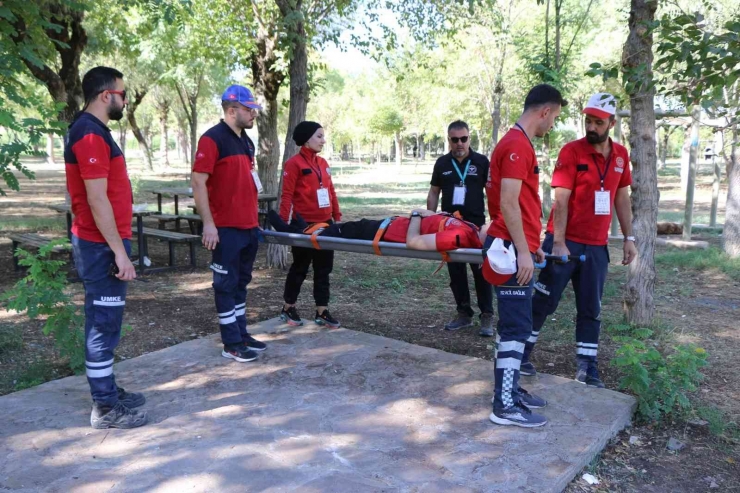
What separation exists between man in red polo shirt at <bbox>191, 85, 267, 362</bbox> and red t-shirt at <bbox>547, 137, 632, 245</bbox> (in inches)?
88.3

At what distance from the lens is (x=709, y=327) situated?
575 centimetres

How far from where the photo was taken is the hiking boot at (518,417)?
11.4 ft

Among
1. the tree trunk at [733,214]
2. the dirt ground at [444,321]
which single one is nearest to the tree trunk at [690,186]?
the tree trunk at [733,214]

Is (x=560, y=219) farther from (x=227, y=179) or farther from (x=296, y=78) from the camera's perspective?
(x=296, y=78)

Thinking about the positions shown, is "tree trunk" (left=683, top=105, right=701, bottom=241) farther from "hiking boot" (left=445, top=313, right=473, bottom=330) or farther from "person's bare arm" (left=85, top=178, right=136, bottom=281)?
"person's bare arm" (left=85, top=178, right=136, bottom=281)

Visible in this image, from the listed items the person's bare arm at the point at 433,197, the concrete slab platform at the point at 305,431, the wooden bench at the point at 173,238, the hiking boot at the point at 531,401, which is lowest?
the concrete slab platform at the point at 305,431

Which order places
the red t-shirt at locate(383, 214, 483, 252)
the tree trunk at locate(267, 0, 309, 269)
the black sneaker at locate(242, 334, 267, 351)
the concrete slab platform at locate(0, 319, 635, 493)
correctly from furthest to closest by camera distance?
the tree trunk at locate(267, 0, 309, 269) → the black sneaker at locate(242, 334, 267, 351) → the red t-shirt at locate(383, 214, 483, 252) → the concrete slab platform at locate(0, 319, 635, 493)

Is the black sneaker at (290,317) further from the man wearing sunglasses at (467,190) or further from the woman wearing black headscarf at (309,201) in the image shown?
the man wearing sunglasses at (467,190)

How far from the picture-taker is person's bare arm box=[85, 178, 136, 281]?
10.6 ft

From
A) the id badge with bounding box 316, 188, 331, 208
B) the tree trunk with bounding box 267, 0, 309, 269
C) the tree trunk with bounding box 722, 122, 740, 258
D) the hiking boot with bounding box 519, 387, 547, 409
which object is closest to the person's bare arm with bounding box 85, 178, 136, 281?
the id badge with bounding box 316, 188, 331, 208

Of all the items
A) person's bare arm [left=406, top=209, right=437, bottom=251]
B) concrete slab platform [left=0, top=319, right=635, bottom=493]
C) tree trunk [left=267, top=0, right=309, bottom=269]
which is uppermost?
tree trunk [left=267, top=0, right=309, bottom=269]

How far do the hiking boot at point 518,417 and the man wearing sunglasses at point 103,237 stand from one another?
2.09 m

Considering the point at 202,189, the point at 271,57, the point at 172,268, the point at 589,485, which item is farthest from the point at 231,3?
the point at 589,485

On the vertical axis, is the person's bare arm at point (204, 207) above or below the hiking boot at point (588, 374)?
above
